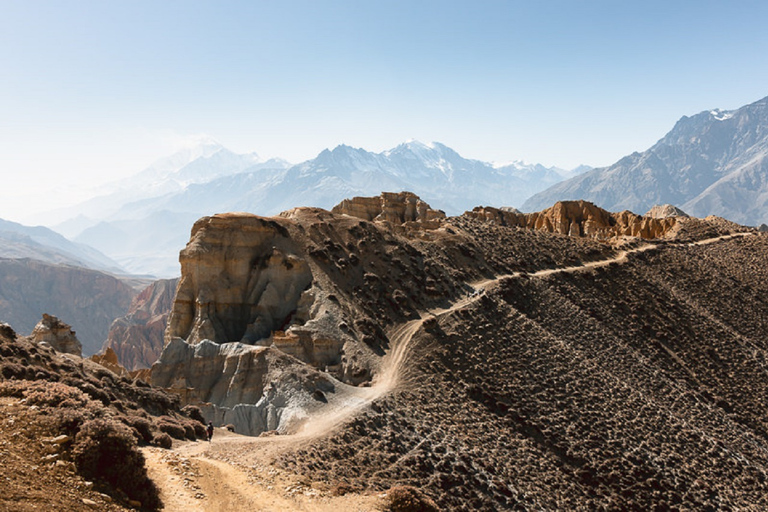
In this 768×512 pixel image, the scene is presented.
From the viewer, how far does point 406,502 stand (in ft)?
80.7

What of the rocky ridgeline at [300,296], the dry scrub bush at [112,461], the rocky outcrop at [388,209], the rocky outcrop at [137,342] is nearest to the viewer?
the dry scrub bush at [112,461]

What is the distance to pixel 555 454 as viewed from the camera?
131 ft

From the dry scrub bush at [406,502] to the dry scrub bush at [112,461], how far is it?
1050cm

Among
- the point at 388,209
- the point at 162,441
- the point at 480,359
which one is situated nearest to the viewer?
the point at 162,441

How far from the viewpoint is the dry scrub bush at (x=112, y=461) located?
57.1ft

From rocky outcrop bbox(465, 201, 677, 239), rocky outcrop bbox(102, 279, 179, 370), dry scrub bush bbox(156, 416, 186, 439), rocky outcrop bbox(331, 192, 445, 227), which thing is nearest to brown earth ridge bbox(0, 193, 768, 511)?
dry scrub bush bbox(156, 416, 186, 439)

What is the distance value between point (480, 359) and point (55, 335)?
36.7 metres

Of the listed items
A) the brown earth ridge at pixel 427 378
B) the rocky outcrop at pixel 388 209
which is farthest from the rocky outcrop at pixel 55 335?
the rocky outcrop at pixel 388 209

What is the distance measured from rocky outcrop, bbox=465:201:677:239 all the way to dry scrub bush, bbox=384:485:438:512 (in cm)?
7241

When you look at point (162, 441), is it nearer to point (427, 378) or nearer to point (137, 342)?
point (427, 378)

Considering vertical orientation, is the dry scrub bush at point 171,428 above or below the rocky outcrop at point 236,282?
below

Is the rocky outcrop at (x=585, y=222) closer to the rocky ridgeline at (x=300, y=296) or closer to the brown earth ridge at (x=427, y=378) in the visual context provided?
the brown earth ridge at (x=427, y=378)

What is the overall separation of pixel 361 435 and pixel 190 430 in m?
10.4

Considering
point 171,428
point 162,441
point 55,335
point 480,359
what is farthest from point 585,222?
point 162,441
